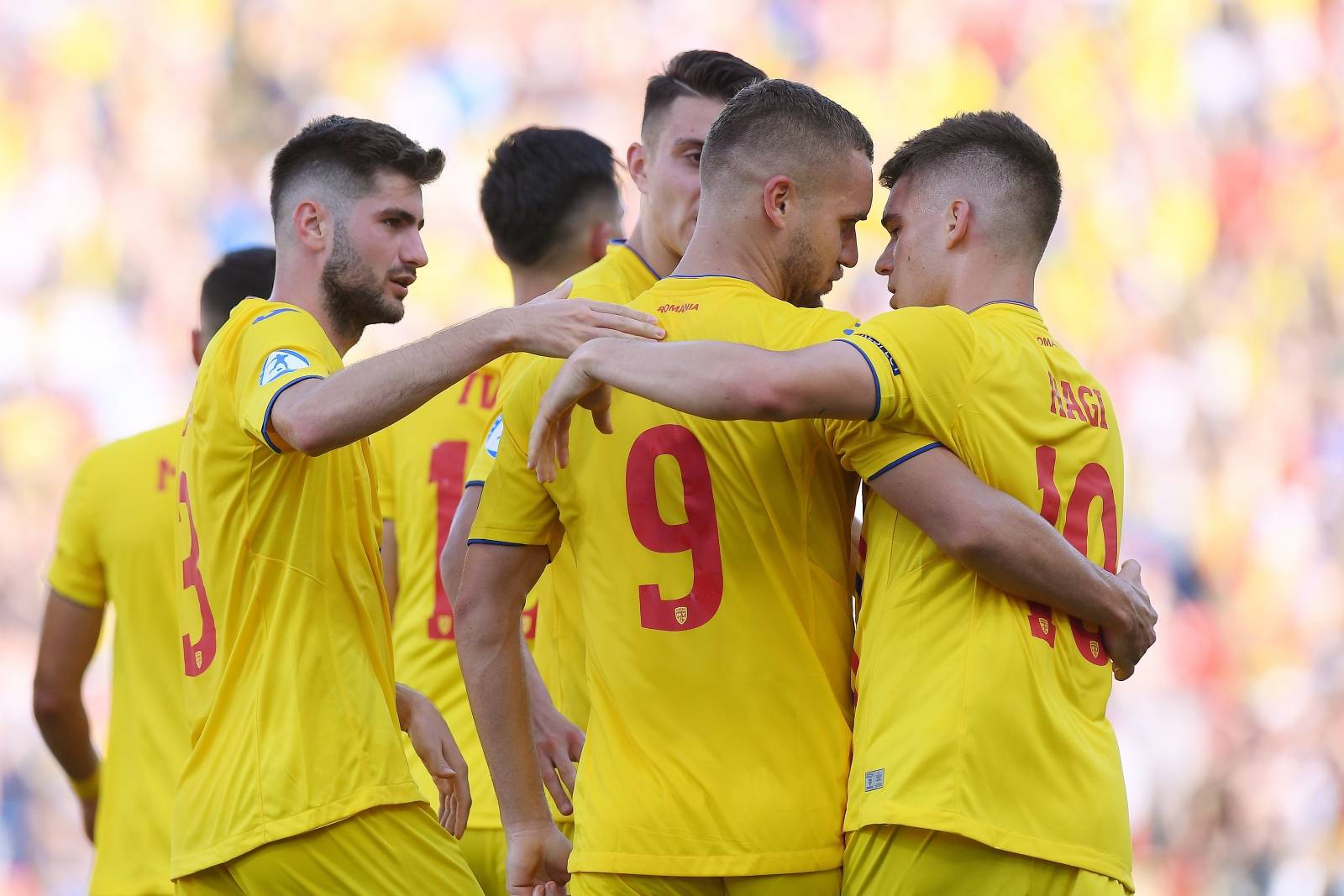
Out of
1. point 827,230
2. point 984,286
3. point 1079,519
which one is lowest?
point 1079,519

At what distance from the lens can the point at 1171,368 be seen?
908 centimetres

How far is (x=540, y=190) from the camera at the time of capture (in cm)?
465

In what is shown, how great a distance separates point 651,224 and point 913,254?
3.75 ft

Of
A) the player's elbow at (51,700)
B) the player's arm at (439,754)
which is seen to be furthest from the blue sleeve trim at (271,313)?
the player's elbow at (51,700)

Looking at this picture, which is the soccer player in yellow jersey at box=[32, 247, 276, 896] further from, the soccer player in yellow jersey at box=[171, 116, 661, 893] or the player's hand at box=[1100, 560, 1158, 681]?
the player's hand at box=[1100, 560, 1158, 681]

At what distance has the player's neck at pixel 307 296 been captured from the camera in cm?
340

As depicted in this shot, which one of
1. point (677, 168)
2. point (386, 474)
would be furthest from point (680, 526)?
point (386, 474)

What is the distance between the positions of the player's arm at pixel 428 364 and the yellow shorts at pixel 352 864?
2.49 ft

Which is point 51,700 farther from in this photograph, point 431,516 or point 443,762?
point 443,762

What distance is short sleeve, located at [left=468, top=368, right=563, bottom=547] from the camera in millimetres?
2840

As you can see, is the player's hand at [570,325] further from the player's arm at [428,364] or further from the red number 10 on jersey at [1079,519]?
the red number 10 on jersey at [1079,519]

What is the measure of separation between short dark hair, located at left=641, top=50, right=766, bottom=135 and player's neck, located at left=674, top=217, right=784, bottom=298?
128 centimetres

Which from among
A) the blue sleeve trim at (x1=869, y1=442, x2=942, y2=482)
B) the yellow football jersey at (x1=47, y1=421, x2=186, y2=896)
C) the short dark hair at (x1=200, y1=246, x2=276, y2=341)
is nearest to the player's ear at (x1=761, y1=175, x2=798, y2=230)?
the blue sleeve trim at (x1=869, y1=442, x2=942, y2=482)

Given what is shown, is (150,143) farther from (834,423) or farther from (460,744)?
(834,423)
